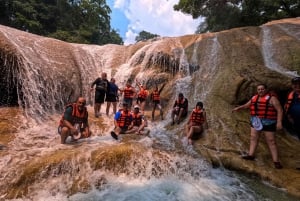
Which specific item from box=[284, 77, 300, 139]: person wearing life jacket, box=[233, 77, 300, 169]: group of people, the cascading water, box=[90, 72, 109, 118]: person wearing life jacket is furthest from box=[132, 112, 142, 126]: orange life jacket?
box=[284, 77, 300, 139]: person wearing life jacket

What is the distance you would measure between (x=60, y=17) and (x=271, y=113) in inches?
1045

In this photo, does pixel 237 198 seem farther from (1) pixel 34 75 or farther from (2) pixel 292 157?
(1) pixel 34 75

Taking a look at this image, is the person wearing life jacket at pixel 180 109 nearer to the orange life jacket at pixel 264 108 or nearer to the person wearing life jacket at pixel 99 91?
the person wearing life jacket at pixel 99 91

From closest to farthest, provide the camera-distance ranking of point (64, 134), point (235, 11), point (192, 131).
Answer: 1. point (64, 134)
2. point (192, 131)
3. point (235, 11)

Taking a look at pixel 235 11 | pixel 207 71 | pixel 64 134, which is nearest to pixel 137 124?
pixel 64 134

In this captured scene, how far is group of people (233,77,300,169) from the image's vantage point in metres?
6.88

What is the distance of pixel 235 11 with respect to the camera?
23.6 meters

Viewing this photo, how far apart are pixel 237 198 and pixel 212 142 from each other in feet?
7.33

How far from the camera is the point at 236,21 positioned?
78.3 feet

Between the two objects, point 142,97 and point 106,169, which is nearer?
point 106,169

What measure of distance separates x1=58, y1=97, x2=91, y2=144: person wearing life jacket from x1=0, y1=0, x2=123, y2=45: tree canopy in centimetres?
1961

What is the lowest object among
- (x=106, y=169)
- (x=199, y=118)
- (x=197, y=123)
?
(x=106, y=169)

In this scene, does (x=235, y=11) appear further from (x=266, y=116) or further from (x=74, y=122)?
(x=74, y=122)

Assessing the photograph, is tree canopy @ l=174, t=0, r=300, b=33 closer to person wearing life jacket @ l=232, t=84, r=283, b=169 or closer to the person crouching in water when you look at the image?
the person crouching in water
